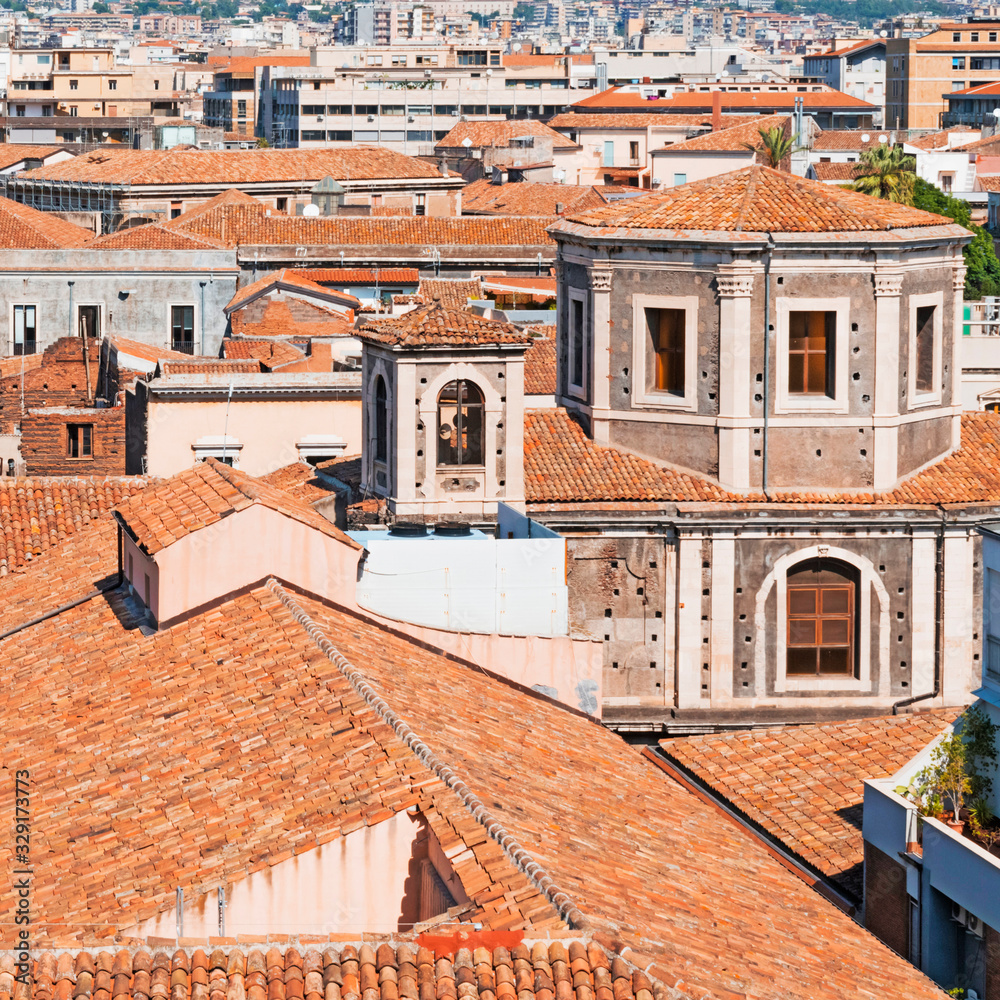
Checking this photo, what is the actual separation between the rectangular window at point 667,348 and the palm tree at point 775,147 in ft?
180

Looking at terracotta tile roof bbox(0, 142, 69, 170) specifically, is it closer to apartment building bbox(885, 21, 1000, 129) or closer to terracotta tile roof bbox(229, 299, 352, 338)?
terracotta tile roof bbox(229, 299, 352, 338)

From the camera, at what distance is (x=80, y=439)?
43.5 meters

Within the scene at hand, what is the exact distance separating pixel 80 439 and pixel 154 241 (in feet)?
73.9

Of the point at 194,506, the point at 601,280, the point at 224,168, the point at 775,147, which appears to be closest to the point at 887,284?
the point at 601,280

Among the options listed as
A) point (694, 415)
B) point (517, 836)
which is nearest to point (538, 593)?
point (694, 415)

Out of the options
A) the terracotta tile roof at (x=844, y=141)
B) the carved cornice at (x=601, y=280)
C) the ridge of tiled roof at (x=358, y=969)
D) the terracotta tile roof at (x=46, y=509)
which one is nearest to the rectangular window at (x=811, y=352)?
the carved cornice at (x=601, y=280)

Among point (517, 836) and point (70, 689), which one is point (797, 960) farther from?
→ point (70, 689)

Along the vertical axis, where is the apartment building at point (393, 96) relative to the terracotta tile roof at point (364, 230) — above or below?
above

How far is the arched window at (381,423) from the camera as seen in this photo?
29688mm

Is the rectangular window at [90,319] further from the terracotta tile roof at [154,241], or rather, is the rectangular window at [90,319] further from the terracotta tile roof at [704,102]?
the terracotta tile roof at [704,102]

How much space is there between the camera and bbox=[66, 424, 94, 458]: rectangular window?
4344 cm

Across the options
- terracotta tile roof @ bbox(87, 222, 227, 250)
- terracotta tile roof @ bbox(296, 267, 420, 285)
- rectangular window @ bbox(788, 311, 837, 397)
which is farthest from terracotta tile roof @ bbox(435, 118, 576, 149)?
rectangular window @ bbox(788, 311, 837, 397)

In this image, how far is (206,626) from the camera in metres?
21.2

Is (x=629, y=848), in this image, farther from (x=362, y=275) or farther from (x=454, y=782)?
(x=362, y=275)
